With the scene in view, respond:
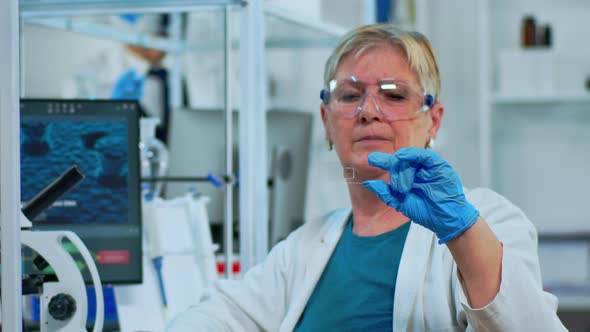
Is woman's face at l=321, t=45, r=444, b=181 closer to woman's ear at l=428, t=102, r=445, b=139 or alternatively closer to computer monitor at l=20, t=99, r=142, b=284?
woman's ear at l=428, t=102, r=445, b=139

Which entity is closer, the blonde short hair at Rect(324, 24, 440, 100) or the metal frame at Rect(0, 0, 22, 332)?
the metal frame at Rect(0, 0, 22, 332)

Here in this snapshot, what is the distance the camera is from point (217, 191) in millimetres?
2225

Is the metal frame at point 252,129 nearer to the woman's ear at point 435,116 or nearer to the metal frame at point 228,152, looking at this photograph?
the metal frame at point 228,152

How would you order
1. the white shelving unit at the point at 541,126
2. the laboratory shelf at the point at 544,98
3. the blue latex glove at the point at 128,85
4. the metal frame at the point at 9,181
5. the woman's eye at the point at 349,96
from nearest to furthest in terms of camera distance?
the metal frame at the point at 9,181, the woman's eye at the point at 349,96, the blue latex glove at the point at 128,85, the laboratory shelf at the point at 544,98, the white shelving unit at the point at 541,126

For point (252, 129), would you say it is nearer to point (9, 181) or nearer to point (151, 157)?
point (151, 157)

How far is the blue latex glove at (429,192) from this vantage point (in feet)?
4.04

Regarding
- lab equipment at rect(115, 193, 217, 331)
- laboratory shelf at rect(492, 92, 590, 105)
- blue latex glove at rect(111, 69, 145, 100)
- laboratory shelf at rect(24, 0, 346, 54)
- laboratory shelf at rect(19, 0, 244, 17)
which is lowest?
lab equipment at rect(115, 193, 217, 331)

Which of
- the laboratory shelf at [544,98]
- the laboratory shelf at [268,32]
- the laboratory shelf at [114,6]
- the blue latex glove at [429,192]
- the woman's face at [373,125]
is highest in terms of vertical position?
the laboratory shelf at [268,32]

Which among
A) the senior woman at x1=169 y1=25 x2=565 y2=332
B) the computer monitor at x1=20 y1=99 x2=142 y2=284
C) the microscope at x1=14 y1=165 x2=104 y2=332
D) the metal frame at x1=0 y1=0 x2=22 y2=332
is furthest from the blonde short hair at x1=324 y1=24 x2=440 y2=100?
the metal frame at x1=0 y1=0 x2=22 y2=332

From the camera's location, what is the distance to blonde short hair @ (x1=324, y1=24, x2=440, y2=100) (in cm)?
164

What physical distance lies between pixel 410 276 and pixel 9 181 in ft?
2.43

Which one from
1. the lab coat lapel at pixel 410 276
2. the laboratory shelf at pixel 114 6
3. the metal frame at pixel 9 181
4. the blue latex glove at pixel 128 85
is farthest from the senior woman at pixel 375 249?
the blue latex glove at pixel 128 85

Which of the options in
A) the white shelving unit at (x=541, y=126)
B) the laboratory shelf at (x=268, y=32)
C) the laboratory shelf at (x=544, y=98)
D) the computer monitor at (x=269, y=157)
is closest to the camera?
the laboratory shelf at (x=268, y=32)

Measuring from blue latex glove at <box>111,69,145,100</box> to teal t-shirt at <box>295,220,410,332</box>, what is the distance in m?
1.02
